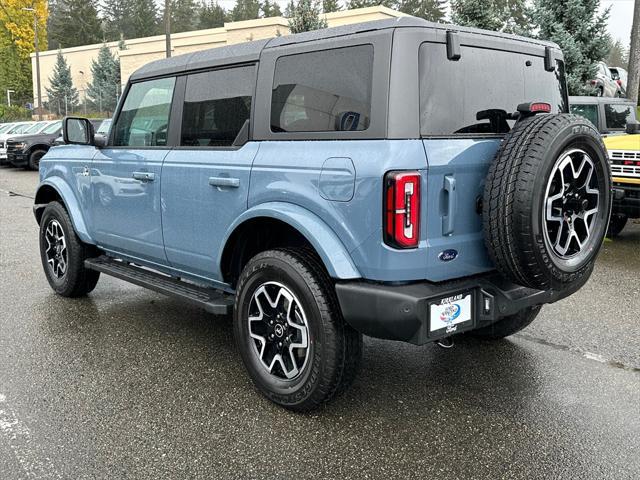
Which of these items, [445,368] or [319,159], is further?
[445,368]

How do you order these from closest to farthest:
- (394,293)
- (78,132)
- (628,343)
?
(394,293), (628,343), (78,132)

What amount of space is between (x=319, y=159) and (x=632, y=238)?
23.8ft

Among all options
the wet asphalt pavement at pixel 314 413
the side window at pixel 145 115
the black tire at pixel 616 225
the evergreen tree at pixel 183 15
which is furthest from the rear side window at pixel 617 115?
the evergreen tree at pixel 183 15

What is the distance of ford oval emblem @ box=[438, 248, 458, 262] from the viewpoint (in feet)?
10.1

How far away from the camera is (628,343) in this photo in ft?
14.9

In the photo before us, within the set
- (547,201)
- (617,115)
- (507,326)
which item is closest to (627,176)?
(617,115)

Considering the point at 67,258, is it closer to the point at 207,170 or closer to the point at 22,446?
the point at 207,170

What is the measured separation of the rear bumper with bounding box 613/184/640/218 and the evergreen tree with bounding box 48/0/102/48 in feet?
266

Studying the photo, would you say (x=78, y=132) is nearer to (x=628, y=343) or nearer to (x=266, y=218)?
(x=266, y=218)

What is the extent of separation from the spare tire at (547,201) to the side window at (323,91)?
746 millimetres

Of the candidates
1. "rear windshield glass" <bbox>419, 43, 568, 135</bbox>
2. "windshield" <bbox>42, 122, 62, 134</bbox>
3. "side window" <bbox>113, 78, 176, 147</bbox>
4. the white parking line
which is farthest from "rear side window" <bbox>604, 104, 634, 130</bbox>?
"windshield" <bbox>42, 122, 62, 134</bbox>

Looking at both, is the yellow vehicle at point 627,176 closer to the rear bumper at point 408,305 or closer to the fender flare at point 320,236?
the rear bumper at point 408,305

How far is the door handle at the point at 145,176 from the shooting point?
4.31 m

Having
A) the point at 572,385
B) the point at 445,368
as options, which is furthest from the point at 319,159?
the point at 572,385
